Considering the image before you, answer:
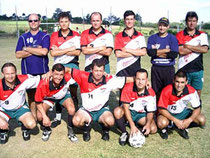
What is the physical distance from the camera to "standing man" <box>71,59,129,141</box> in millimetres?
4020

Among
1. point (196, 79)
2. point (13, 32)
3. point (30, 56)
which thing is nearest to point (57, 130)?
point (30, 56)

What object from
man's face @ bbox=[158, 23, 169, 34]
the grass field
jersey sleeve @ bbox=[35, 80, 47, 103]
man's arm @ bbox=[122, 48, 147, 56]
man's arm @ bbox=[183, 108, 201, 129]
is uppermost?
man's face @ bbox=[158, 23, 169, 34]

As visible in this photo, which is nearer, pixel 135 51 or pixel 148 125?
pixel 148 125

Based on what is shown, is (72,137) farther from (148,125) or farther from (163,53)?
(163,53)

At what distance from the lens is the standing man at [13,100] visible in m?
3.96

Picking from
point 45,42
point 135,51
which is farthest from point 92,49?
point 45,42

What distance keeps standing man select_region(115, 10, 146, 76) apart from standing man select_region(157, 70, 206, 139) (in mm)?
848

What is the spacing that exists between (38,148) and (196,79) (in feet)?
11.2

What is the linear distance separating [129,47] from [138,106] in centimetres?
119

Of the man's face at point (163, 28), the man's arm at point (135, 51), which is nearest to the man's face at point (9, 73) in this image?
the man's arm at point (135, 51)

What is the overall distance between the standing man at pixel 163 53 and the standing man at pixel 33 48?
211cm

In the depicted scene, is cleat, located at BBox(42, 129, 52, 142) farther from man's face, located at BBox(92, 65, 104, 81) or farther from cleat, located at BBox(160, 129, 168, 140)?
cleat, located at BBox(160, 129, 168, 140)

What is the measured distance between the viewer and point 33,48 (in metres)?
4.33

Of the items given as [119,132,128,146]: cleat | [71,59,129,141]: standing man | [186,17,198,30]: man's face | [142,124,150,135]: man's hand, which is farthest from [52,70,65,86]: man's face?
[186,17,198,30]: man's face
